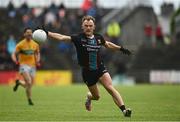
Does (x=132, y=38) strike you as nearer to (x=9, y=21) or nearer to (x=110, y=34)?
(x=110, y=34)

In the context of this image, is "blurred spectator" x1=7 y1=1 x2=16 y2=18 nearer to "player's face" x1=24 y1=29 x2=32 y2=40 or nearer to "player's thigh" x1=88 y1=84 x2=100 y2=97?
"player's face" x1=24 y1=29 x2=32 y2=40

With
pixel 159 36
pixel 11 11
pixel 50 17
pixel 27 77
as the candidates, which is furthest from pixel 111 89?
pixel 159 36

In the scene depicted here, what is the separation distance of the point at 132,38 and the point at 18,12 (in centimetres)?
844

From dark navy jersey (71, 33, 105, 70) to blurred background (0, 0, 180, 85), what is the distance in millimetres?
28260

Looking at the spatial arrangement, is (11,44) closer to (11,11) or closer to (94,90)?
(11,11)

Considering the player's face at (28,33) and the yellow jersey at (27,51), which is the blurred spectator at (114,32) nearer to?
the yellow jersey at (27,51)

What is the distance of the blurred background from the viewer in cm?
4768

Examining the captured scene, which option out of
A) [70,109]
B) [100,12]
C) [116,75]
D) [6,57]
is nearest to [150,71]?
[116,75]

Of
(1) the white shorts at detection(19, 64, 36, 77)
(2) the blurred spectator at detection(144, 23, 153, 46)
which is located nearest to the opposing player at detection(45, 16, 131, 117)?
(1) the white shorts at detection(19, 64, 36, 77)

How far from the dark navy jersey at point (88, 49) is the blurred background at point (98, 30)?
1113 inches

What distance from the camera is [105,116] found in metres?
17.7

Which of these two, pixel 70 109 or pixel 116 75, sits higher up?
pixel 70 109

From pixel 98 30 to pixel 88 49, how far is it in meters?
34.0

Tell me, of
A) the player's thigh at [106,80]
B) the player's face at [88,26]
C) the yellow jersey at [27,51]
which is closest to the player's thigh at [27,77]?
the yellow jersey at [27,51]
